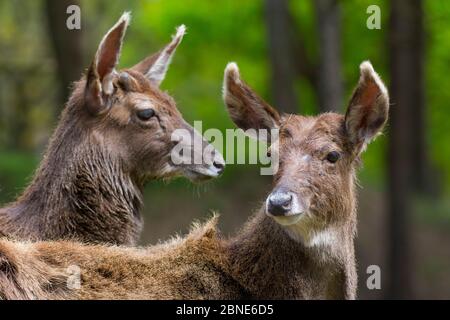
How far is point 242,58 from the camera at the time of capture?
29125 mm

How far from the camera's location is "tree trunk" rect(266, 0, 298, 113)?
76.8ft

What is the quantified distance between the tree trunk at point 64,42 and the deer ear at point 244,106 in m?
11.4

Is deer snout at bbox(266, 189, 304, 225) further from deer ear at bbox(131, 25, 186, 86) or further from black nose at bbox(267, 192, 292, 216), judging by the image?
deer ear at bbox(131, 25, 186, 86)

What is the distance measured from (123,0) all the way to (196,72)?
778 centimetres

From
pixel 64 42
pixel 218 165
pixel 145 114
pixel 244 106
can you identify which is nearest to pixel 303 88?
pixel 64 42

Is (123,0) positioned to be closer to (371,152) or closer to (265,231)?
(371,152)

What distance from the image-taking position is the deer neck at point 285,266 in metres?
7.55

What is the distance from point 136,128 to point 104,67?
701 millimetres

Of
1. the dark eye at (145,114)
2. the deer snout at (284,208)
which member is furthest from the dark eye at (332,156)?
the dark eye at (145,114)

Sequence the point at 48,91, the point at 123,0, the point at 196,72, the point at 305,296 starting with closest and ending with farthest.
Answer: the point at 305,296, the point at 196,72, the point at 48,91, the point at 123,0

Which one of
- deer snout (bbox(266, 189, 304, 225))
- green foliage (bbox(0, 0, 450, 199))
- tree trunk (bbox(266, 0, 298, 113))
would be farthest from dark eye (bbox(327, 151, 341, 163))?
green foliage (bbox(0, 0, 450, 199))

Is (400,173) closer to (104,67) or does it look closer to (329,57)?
(329,57)

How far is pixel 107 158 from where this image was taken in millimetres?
9883

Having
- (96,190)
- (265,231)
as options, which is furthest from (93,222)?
(265,231)
